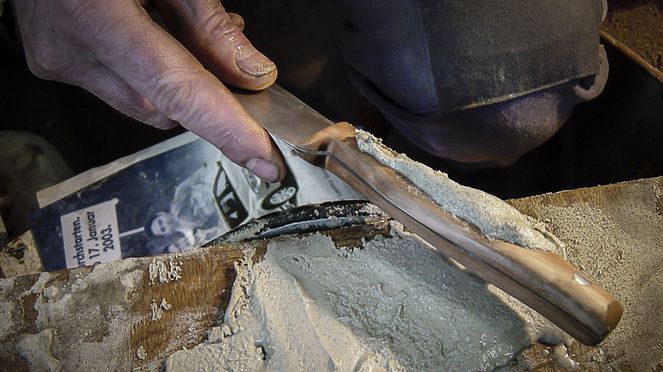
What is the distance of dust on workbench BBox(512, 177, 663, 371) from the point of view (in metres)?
0.63

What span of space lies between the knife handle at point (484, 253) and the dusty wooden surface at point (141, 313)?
0.28ft

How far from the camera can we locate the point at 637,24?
139cm

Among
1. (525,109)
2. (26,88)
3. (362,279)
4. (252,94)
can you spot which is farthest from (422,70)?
(26,88)

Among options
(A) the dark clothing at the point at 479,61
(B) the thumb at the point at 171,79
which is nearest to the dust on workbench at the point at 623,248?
(A) the dark clothing at the point at 479,61

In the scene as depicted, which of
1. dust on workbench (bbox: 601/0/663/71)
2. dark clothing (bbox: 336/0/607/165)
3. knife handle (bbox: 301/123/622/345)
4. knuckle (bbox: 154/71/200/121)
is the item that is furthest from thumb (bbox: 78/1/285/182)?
dust on workbench (bbox: 601/0/663/71)

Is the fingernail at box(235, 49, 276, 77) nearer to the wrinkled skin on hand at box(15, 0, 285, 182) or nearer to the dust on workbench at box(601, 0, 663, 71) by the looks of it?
the wrinkled skin on hand at box(15, 0, 285, 182)

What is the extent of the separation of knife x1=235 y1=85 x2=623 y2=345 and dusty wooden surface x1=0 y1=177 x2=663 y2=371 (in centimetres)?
9

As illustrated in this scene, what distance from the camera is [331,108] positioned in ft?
4.46

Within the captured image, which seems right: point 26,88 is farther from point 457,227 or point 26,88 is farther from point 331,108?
point 457,227

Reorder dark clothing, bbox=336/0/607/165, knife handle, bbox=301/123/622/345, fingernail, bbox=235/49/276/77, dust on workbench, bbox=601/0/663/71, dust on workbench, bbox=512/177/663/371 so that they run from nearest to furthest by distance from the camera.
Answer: knife handle, bbox=301/123/622/345 → dust on workbench, bbox=512/177/663/371 → fingernail, bbox=235/49/276/77 → dark clothing, bbox=336/0/607/165 → dust on workbench, bbox=601/0/663/71

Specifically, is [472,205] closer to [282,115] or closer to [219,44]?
[282,115]

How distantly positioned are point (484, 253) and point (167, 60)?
0.47 metres

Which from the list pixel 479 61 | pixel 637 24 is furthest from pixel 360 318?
pixel 637 24

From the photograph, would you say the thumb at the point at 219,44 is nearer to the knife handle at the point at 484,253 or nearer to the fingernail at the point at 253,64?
the fingernail at the point at 253,64
